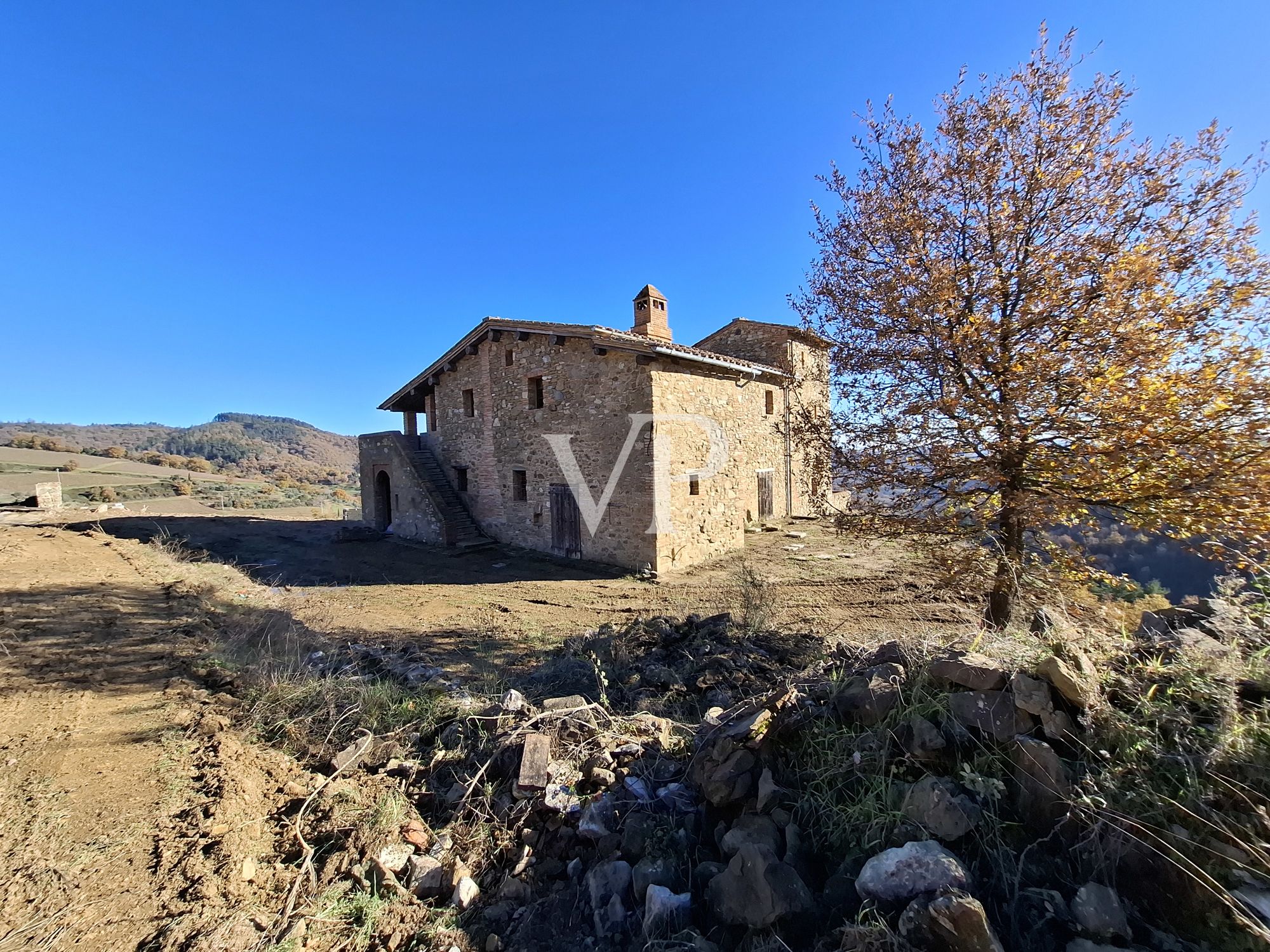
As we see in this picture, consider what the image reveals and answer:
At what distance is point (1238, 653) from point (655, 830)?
312 cm

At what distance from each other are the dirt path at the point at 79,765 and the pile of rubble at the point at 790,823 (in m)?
1.08

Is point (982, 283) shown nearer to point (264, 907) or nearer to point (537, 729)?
point (537, 729)

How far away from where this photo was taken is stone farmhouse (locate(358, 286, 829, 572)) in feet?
39.3

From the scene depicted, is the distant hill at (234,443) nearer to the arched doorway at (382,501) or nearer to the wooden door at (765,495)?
the arched doorway at (382,501)

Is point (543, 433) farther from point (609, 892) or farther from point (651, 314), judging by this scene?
point (609, 892)

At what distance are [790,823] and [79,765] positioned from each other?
4841 millimetres

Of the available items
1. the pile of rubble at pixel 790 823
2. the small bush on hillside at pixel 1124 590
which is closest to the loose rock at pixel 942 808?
the pile of rubble at pixel 790 823

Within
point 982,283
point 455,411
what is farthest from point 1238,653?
point 455,411

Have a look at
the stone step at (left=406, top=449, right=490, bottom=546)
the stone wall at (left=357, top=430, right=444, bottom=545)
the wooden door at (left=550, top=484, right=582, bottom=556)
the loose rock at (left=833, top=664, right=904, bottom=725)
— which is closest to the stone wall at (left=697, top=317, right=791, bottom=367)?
the wooden door at (left=550, top=484, right=582, bottom=556)

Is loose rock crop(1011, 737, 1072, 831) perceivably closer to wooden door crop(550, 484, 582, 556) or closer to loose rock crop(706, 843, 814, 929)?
loose rock crop(706, 843, 814, 929)

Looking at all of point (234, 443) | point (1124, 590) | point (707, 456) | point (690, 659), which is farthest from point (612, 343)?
point (234, 443)

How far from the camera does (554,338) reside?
44.3 feet

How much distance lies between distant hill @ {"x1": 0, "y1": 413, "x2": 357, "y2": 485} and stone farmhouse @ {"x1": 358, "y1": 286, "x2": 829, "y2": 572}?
34506mm

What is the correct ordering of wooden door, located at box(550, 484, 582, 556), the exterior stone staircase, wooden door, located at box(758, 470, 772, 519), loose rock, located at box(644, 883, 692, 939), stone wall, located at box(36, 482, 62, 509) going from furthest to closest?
stone wall, located at box(36, 482, 62, 509)
wooden door, located at box(758, 470, 772, 519)
the exterior stone staircase
wooden door, located at box(550, 484, 582, 556)
loose rock, located at box(644, 883, 692, 939)
